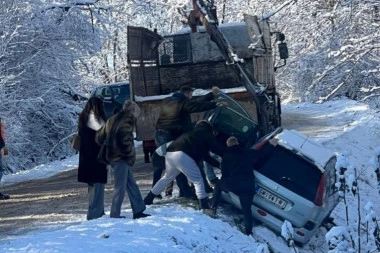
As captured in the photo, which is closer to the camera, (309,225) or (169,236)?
(169,236)

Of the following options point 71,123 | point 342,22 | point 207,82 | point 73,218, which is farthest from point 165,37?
point 71,123

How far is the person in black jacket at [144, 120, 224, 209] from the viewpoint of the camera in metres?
12.0

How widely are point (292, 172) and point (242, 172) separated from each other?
30.4 inches

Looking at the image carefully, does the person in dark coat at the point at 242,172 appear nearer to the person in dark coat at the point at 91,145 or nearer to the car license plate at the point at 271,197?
the car license plate at the point at 271,197

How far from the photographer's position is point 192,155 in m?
12.0

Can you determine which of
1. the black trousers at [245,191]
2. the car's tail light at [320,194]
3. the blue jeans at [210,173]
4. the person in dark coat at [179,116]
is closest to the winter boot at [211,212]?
the black trousers at [245,191]

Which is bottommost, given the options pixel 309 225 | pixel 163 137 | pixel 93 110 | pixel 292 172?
pixel 309 225

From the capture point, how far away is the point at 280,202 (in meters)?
11.8

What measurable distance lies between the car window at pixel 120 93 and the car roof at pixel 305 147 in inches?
590

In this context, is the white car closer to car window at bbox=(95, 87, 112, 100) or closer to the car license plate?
the car license plate

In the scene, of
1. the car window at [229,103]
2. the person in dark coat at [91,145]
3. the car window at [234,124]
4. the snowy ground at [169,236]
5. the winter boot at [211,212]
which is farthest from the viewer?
the car window at [229,103]

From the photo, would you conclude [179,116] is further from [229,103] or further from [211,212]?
[211,212]

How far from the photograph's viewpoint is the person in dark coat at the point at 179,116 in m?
13.0

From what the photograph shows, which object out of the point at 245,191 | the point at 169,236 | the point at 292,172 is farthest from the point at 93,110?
the point at 292,172
